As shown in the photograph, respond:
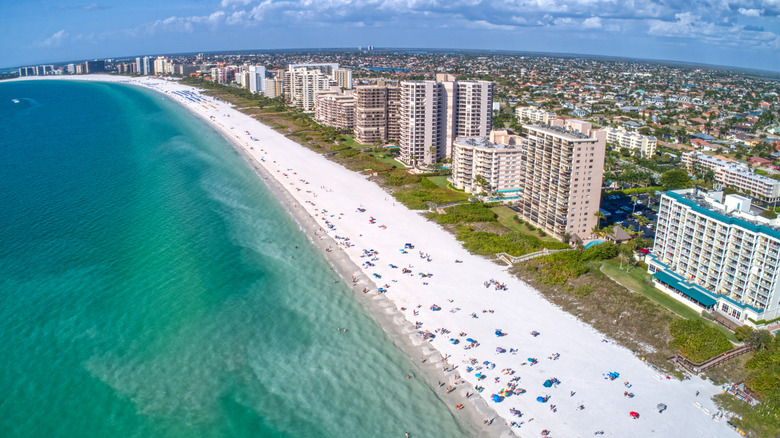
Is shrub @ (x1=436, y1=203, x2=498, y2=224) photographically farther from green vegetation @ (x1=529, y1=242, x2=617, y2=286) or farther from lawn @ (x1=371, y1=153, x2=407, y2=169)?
lawn @ (x1=371, y1=153, x2=407, y2=169)

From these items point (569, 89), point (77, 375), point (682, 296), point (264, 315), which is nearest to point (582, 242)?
point (682, 296)

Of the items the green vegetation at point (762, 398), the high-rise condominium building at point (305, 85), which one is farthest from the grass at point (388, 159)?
the green vegetation at point (762, 398)

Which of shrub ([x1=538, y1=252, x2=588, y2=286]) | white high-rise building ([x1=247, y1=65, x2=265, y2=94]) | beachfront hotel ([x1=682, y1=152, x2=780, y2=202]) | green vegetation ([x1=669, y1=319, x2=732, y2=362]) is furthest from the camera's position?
white high-rise building ([x1=247, y1=65, x2=265, y2=94])

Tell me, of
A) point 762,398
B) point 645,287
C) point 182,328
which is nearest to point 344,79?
point 645,287

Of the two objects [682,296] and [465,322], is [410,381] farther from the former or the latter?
[682,296]

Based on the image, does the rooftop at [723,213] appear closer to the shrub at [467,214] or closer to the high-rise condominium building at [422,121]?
the shrub at [467,214]

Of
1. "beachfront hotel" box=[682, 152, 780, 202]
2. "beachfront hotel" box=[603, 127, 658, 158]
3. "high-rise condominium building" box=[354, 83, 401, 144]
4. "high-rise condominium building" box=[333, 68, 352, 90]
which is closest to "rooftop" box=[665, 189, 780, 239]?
"beachfront hotel" box=[682, 152, 780, 202]
